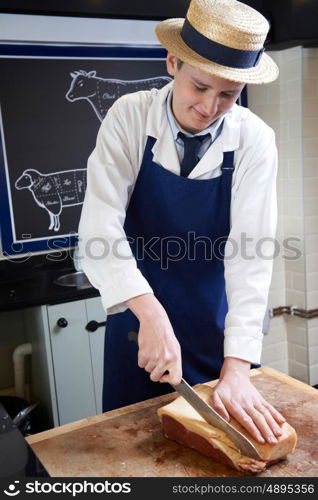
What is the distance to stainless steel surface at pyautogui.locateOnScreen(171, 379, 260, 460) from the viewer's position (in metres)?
1.32

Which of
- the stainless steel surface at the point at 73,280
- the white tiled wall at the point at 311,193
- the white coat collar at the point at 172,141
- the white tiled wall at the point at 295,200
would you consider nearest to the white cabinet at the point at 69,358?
the stainless steel surface at the point at 73,280

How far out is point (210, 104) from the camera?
1538 mm

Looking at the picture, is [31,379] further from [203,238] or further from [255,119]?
[255,119]

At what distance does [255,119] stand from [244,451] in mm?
1042

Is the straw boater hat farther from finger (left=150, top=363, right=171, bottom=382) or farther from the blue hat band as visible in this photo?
finger (left=150, top=363, right=171, bottom=382)

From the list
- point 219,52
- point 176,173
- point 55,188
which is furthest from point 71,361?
point 219,52

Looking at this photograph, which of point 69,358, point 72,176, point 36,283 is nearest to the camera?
point 69,358

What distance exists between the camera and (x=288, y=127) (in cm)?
368

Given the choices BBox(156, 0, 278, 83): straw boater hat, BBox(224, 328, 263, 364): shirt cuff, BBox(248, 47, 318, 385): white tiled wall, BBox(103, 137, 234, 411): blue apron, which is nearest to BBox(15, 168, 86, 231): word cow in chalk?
BBox(248, 47, 318, 385): white tiled wall

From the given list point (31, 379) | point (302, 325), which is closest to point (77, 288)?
point (31, 379)

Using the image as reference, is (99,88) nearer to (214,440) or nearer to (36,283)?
(36,283)

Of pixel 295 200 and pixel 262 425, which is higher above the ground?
pixel 262 425

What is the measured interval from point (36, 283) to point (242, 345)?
5.95 ft

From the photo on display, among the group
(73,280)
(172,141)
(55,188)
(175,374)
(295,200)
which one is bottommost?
(73,280)
